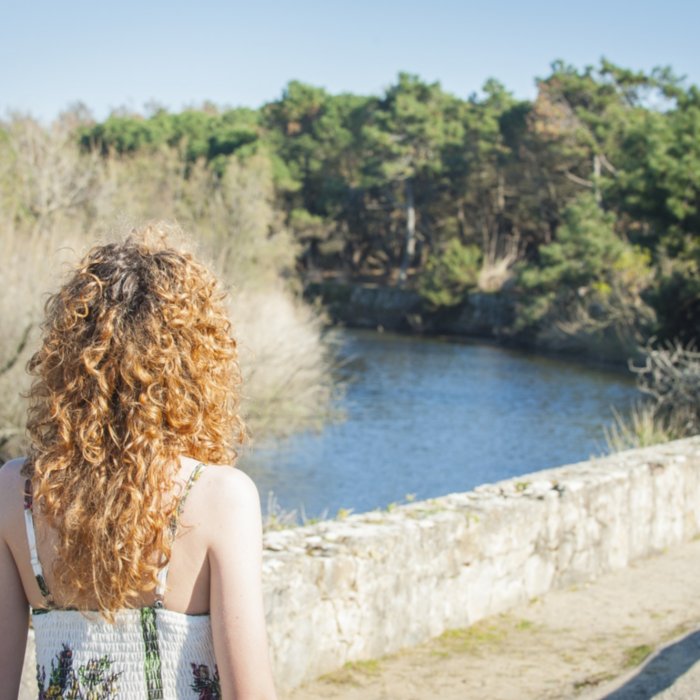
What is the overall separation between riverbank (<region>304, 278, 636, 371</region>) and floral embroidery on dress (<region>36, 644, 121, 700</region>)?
33940 millimetres

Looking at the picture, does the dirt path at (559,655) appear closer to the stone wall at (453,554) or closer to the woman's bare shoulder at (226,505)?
the stone wall at (453,554)

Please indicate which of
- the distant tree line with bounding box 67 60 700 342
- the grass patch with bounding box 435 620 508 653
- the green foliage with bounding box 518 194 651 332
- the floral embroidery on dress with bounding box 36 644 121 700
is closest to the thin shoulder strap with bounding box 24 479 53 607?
the floral embroidery on dress with bounding box 36 644 121 700

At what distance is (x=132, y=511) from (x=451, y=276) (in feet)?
146

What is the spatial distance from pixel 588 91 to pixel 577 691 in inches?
1563

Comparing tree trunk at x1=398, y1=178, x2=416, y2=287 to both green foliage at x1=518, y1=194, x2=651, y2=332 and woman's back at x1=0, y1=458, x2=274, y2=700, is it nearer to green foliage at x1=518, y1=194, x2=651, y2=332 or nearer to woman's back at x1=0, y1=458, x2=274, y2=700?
green foliage at x1=518, y1=194, x2=651, y2=332

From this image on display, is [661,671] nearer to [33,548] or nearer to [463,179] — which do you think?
[33,548]

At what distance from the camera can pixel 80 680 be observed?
5.69ft


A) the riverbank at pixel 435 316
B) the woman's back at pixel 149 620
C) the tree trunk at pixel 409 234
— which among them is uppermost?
the tree trunk at pixel 409 234

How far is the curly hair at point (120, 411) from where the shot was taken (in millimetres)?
1663

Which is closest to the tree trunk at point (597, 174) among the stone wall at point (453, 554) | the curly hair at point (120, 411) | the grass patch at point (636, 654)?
the stone wall at point (453, 554)

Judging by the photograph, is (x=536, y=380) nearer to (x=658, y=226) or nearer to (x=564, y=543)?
(x=658, y=226)

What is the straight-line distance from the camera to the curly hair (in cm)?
166

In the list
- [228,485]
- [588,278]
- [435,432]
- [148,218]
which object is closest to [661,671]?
[228,485]

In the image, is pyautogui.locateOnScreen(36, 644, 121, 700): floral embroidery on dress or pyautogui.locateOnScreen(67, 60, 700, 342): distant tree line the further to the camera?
pyautogui.locateOnScreen(67, 60, 700, 342): distant tree line
